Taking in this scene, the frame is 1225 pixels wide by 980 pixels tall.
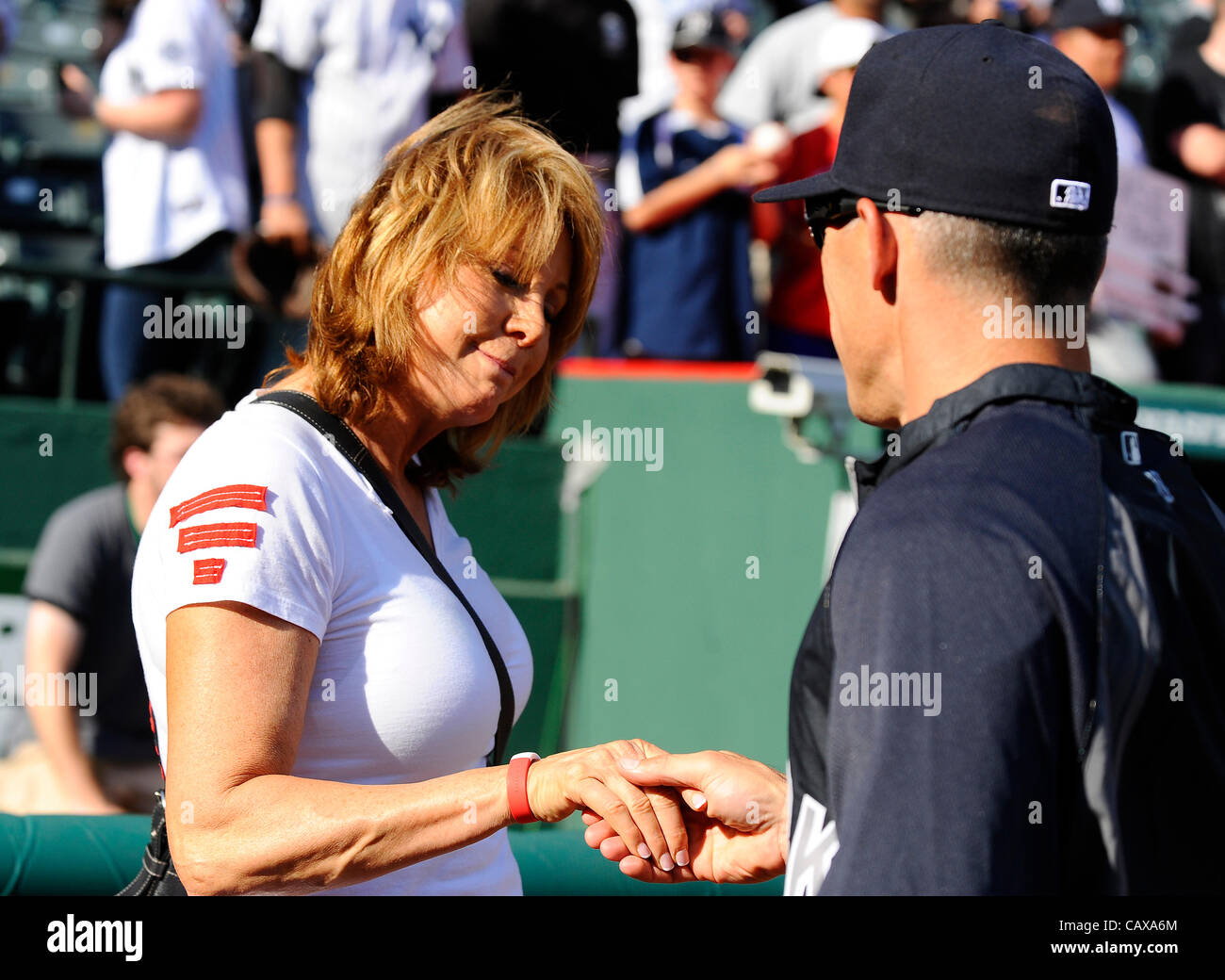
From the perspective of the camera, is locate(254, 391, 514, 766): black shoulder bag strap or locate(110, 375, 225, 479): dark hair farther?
locate(110, 375, 225, 479): dark hair

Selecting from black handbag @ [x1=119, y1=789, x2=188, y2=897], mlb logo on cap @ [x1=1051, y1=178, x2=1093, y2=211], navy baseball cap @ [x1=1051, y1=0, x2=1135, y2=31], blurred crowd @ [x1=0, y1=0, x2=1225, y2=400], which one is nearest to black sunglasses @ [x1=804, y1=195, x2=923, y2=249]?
mlb logo on cap @ [x1=1051, y1=178, x2=1093, y2=211]

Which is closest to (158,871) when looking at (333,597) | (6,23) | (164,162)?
(333,597)

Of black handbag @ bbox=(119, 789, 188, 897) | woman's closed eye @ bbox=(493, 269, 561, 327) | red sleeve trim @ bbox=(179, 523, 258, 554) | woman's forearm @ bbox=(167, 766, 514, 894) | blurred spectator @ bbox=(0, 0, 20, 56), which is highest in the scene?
blurred spectator @ bbox=(0, 0, 20, 56)

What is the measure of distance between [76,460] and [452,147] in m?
3.29

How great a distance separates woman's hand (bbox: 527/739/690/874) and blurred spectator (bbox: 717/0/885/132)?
4505 millimetres

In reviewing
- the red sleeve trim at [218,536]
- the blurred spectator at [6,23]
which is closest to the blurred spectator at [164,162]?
the blurred spectator at [6,23]

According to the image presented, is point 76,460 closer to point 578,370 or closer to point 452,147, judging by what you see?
point 578,370

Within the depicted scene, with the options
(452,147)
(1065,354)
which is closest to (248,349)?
(452,147)

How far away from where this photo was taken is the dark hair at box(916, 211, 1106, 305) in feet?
4.84

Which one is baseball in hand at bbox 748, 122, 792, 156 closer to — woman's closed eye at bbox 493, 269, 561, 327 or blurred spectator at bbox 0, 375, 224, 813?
blurred spectator at bbox 0, 375, 224, 813

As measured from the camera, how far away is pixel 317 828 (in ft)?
5.88

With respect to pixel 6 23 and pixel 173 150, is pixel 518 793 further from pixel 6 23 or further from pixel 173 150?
pixel 6 23

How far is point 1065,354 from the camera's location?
1512 mm

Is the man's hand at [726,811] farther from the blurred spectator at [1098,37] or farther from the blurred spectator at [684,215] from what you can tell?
the blurred spectator at [1098,37]
